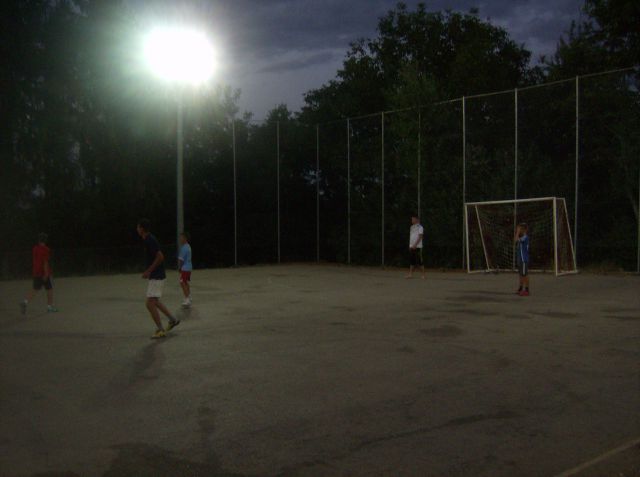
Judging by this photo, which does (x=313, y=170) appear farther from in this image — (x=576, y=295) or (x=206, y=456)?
(x=206, y=456)

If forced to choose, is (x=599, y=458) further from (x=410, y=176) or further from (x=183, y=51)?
(x=410, y=176)

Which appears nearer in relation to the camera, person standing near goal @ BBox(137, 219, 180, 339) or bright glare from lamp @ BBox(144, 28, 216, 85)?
person standing near goal @ BBox(137, 219, 180, 339)

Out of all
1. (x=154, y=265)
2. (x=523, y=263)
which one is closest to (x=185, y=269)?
(x=154, y=265)

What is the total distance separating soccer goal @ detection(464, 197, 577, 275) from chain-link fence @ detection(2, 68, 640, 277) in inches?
17.5

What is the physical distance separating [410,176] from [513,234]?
16.3ft

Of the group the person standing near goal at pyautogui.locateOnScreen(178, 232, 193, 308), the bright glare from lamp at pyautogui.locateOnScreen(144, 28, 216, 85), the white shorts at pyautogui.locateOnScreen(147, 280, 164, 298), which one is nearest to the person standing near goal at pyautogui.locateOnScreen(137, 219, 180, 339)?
the white shorts at pyautogui.locateOnScreen(147, 280, 164, 298)

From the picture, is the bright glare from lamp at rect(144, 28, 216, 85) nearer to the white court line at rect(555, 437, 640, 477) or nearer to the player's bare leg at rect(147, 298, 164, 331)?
the player's bare leg at rect(147, 298, 164, 331)

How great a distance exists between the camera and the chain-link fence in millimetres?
21516

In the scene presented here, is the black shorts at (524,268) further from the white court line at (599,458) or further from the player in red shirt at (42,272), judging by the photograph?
the white court line at (599,458)

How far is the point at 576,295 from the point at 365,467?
39.1 feet

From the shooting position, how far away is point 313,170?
31.7 metres

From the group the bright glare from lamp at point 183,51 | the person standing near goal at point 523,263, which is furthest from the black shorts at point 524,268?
the bright glare from lamp at point 183,51

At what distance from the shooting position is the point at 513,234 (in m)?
23.5

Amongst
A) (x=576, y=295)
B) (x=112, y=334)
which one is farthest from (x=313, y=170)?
(x=112, y=334)
